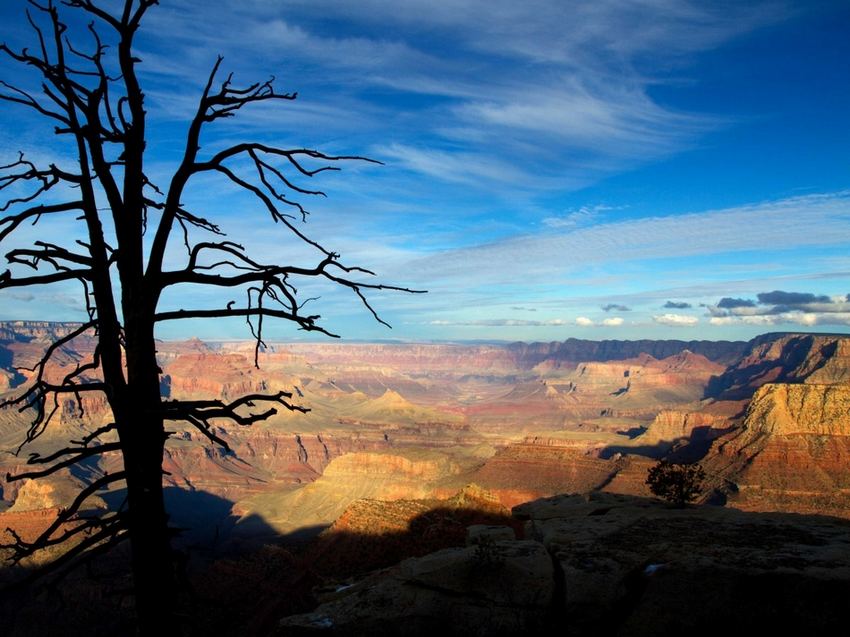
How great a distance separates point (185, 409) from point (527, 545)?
788 cm

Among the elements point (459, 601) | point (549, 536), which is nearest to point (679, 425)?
point (549, 536)

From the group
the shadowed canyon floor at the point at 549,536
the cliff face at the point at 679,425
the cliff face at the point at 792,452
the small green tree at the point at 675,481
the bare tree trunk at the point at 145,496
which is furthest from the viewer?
the cliff face at the point at 679,425

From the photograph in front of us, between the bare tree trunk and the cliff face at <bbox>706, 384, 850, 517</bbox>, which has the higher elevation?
the bare tree trunk

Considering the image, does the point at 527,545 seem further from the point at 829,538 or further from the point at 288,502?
the point at 288,502

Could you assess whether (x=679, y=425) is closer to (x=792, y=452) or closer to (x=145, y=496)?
(x=792, y=452)

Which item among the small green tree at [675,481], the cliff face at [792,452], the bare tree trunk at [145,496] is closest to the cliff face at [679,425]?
the cliff face at [792,452]

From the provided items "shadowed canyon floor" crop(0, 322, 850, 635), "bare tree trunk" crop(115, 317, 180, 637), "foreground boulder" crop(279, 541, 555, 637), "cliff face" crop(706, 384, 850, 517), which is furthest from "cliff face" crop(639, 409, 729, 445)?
"bare tree trunk" crop(115, 317, 180, 637)

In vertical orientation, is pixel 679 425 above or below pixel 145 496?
below

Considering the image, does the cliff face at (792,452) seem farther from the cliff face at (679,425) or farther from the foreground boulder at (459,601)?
the foreground boulder at (459,601)

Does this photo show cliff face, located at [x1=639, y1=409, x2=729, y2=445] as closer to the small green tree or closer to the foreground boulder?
the small green tree

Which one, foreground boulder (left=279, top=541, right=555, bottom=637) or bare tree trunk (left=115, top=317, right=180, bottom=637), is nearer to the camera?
bare tree trunk (left=115, top=317, right=180, bottom=637)

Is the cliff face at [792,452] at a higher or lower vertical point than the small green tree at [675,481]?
lower

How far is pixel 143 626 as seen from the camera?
15.5ft

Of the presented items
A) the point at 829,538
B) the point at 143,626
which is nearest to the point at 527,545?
the point at 829,538
